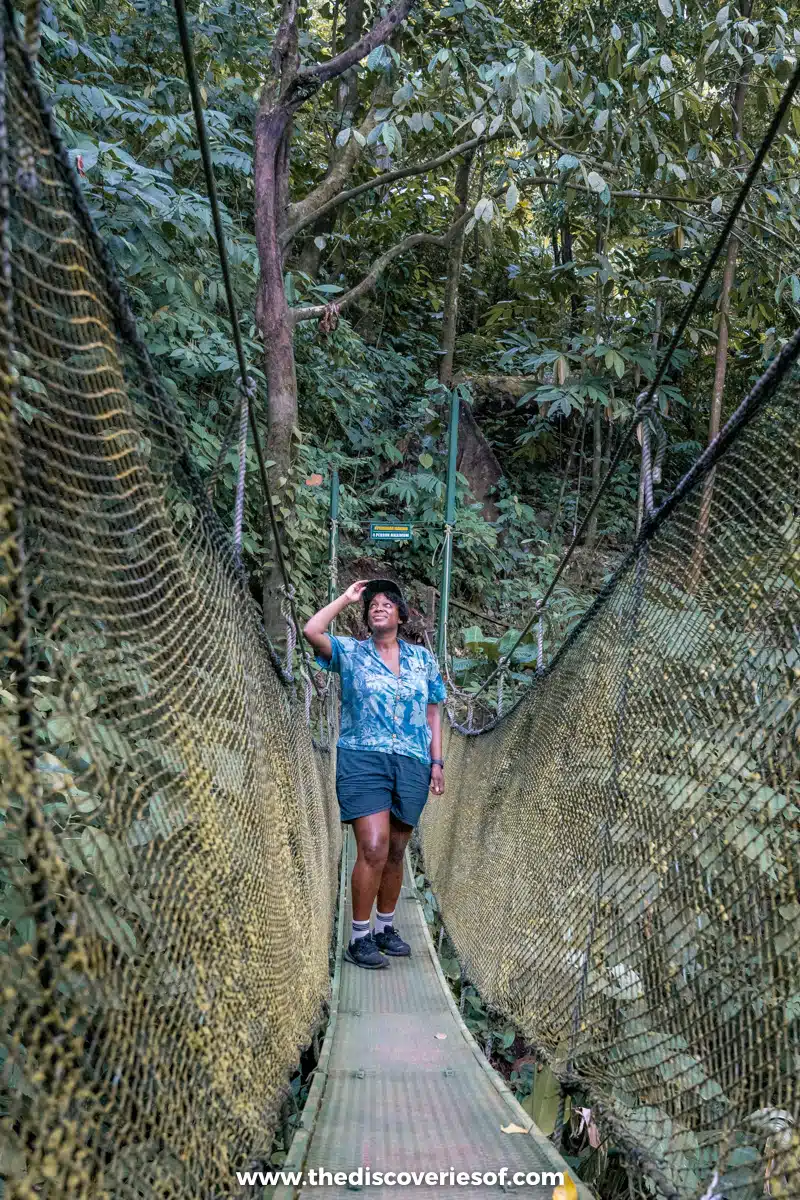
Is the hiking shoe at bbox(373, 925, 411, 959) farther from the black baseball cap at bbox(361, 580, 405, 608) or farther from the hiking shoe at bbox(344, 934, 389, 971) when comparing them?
the black baseball cap at bbox(361, 580, 405, 608)

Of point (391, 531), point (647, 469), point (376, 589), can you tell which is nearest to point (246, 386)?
point (647, 469)

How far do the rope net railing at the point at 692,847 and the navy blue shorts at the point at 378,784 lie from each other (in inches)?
24.4

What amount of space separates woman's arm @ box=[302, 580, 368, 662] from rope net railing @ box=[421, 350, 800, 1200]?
2.17 feet

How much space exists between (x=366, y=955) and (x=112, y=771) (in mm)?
1591

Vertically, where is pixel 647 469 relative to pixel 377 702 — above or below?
above

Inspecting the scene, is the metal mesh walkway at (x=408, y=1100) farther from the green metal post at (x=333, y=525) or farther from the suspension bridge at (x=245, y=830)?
the green metal post at (x=333, y=525)

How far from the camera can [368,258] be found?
23.8 ft

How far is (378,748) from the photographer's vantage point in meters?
2.20

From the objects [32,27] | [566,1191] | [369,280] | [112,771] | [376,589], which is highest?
[369,280]

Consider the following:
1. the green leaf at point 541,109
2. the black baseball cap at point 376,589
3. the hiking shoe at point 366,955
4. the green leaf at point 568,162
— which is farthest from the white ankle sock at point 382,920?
the green leaf at point 568,162

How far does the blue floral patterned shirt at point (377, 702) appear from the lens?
2.22 metres

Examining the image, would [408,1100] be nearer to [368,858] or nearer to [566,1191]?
[566,1191]

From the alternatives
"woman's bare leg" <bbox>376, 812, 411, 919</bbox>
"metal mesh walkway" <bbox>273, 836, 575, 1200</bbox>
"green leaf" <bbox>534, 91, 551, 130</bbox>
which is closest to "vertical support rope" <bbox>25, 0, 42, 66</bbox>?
"metal mesh walkway" <bbox>273, 836, 575, 1200</bbox>

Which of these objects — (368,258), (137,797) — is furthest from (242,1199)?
(368,258)
